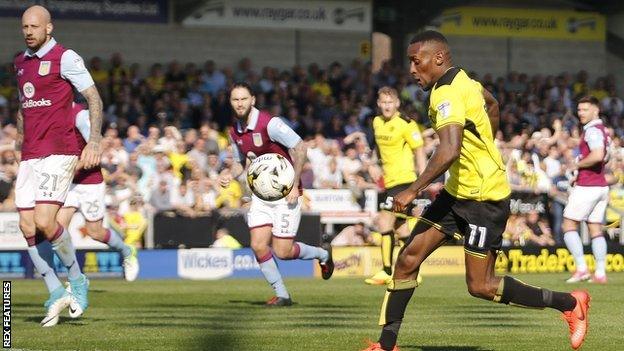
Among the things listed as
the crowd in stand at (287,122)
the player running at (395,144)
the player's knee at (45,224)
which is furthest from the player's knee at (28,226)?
the crowd in stand at (287,122)

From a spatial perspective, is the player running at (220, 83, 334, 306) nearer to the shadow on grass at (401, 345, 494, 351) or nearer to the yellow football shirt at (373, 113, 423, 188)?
the yellow football shirt at (373, 113, 423, 188)

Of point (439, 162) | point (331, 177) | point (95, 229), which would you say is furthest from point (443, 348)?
point (331, 177)

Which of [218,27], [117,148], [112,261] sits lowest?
[112,261]

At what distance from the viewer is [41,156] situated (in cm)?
1217

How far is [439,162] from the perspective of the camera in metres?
9.30

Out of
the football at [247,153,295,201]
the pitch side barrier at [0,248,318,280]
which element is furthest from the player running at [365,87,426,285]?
the pitch side barrier at [0,248,318,280]

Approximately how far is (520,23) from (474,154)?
30.3 m

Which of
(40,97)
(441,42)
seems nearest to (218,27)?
(40,97)

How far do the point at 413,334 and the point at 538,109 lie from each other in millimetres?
23878

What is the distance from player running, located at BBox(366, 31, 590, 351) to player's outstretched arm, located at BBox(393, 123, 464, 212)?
6.7 inches

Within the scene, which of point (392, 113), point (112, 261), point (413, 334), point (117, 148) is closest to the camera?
point (413, 334)

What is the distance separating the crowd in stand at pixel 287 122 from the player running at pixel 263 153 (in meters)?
7.64

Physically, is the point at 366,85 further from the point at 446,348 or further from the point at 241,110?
the point at 446,348

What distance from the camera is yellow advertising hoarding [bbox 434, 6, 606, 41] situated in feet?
128
